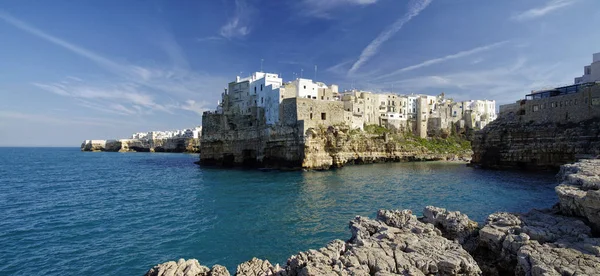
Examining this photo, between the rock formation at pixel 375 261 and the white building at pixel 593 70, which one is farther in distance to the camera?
the white building at pixel 593 70

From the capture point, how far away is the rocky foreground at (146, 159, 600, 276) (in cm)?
830

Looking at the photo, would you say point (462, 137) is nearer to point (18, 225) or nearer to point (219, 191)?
point (219, 191)

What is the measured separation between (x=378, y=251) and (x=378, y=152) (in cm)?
5334

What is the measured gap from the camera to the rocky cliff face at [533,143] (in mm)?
32719

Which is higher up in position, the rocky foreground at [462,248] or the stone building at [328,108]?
the stone building at [328,108]

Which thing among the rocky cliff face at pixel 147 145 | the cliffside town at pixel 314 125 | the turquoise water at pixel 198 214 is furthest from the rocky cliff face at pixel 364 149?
the rocky cliff face at pixel 147 145

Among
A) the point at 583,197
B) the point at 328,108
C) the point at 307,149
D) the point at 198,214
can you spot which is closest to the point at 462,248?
the point at 583,197

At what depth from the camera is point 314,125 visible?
46938 millimetres

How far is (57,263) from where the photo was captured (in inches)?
492

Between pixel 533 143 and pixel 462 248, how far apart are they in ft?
126

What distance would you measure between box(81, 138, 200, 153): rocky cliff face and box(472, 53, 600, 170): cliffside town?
9613cm

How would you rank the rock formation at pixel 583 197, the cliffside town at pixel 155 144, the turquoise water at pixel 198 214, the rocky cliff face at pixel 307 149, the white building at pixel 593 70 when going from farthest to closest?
the cliffside town at pixel 155 144
the rocky cliff face at pixel 307 149
the white building at pixel 593 70
the turquoise water at pixel 198 214
the rock formation at pixel 583 197

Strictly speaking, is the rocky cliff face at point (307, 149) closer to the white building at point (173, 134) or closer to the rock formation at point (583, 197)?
the rock formation at point (583, 197)

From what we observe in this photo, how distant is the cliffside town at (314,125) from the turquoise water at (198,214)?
13809mm
